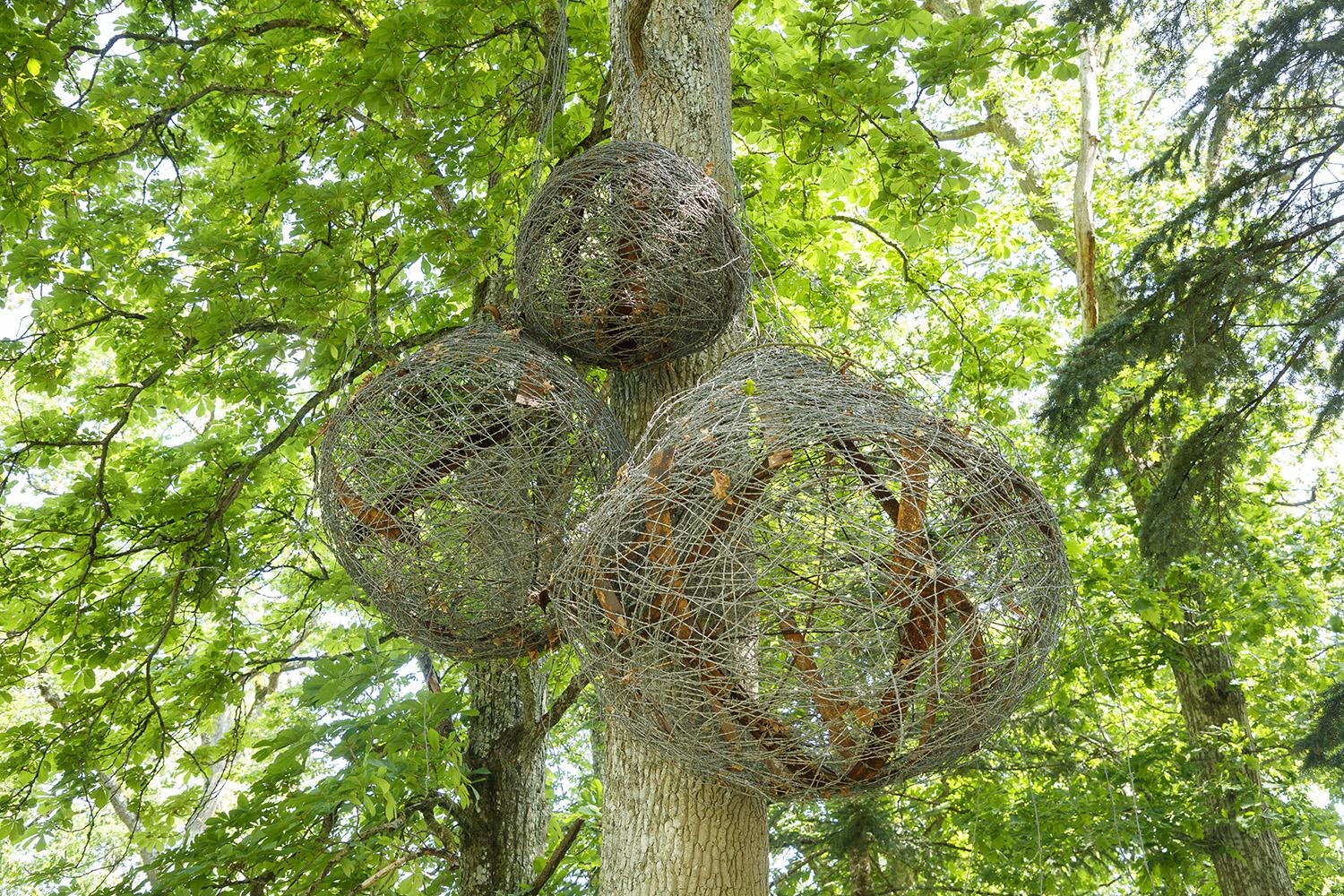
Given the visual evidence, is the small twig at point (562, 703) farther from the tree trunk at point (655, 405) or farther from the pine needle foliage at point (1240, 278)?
the pine needle foliage at point (1240, 278)

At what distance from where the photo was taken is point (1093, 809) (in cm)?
605

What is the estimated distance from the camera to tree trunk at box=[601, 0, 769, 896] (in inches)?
81.0

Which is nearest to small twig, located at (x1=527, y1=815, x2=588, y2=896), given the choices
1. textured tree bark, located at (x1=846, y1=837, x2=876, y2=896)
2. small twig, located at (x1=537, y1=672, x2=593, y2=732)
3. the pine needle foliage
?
small twig, located at (x1=537, y1=672, x2=593, y2=732)

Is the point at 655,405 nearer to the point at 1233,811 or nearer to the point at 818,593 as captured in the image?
the point at 818,593

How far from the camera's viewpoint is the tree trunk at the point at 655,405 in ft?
6.75

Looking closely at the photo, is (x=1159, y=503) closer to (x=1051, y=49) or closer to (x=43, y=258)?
(x=1051, y=49)

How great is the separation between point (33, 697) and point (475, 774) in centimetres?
1053

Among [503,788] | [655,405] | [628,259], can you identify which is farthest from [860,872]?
[628,259]

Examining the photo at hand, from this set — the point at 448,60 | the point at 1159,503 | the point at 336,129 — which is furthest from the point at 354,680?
the point at 1159,503

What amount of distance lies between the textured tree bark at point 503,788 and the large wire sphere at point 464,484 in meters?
2.29

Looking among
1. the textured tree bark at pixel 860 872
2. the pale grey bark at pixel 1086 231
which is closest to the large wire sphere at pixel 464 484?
the textured tree bark at pixel 860 872

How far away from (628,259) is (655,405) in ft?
1.53

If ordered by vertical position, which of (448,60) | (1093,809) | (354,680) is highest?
(448,60)

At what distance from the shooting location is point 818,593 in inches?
62.1
